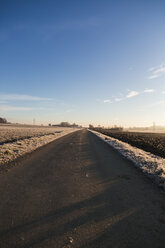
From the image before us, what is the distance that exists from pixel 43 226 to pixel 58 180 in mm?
2848

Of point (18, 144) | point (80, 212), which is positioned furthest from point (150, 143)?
point (80, 212)

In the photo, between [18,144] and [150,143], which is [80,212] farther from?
[150,143]

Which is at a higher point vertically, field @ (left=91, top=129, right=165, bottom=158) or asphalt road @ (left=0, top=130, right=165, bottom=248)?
asphalt road @ (left=0, top=130, right=165, bottom=248)

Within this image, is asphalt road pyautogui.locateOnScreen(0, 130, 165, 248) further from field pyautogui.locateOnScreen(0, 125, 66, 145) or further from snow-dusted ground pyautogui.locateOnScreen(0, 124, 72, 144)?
snow-dusted ground pyautogui.locateOnScreen(0, 124, 72, 144)

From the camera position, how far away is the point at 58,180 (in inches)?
228

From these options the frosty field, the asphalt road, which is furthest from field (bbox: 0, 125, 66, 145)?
the asphalt road

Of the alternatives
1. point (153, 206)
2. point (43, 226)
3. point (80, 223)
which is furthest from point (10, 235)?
point (153, 206)

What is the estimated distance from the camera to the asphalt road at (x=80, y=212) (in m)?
2.65

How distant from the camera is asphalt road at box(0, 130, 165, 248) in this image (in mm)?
2650

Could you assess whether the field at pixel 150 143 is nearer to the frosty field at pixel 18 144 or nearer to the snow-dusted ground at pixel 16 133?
the frosty field at pixel 18 144

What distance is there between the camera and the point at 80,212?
3494 mm

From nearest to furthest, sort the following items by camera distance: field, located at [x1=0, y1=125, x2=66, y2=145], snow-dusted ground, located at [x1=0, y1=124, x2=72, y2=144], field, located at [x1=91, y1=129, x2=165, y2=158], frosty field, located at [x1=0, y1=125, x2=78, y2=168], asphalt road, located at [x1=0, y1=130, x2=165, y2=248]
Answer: asphalt road, located at [x1=0, y1=130, x2=165, y2=248]
frosty field, located at [x1=0, y1=125, x2=78, y2=168]
field, located at [x1=91, y1=129, x2=165, y2=158]
field, located at [x1=0, y1=125, x2=66, y2=145]
snow-dusted ground, located at [x1=0, y1=124, x2=72, y2=144]

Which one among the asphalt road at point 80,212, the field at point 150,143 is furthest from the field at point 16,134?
the field at point 150,143

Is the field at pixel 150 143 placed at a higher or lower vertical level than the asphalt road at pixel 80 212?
lower
